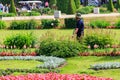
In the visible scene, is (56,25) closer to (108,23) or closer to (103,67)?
(108,23)

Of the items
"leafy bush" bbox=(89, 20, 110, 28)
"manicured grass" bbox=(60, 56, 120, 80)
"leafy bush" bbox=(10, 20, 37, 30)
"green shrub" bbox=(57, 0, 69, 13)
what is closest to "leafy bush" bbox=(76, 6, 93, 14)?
"green shrub" bbox=(57, 0, 69, 13)

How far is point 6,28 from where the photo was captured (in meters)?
30.6

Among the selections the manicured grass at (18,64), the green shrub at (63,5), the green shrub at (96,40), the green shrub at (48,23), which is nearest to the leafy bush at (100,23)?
the green shrub at (48,23)

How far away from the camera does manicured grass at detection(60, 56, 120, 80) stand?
1300 cm

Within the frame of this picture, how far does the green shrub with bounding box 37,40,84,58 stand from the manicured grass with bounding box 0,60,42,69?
124 centimetres

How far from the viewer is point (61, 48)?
55.1 feet

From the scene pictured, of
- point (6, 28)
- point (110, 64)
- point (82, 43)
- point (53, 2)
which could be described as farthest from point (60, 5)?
point (110, 64)

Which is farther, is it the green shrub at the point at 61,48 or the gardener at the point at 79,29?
the gardener at the point at 79,29

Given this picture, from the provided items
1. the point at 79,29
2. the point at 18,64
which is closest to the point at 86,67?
the point at 18,64

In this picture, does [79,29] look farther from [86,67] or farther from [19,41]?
[86,67]

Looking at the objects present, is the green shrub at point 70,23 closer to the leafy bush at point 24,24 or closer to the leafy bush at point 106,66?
the leafy bush at point 24,24

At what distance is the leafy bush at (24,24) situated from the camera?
98.6ft

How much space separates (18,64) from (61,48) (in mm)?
2236

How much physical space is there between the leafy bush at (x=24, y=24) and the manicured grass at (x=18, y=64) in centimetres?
1436
